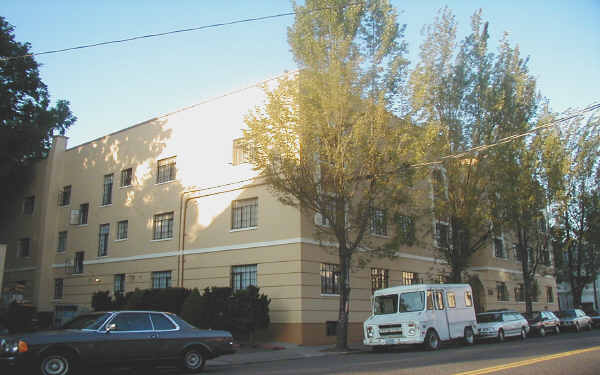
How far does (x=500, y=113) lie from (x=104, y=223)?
21.8 metres

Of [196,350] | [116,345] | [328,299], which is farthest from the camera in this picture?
[328,299]

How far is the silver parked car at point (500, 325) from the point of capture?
22.4 m

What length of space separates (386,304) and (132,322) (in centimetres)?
1004

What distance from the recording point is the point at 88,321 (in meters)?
11.4

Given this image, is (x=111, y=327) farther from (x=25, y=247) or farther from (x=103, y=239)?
(x=25, y=247)

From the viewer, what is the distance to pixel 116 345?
1103 centimetres

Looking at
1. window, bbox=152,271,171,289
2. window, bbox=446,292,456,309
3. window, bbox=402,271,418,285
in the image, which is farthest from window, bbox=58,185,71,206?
window, bbox=446,292,456,309

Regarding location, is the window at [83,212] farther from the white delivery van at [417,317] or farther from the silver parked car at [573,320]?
the silver parked car at [573,320]

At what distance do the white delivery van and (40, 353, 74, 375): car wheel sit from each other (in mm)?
10502

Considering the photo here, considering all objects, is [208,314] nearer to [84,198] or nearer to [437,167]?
[437,167]

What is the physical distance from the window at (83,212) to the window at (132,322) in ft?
70.4

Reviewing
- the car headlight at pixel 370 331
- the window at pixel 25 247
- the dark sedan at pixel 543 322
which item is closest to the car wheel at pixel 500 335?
the dark sedan at pixel 543 322

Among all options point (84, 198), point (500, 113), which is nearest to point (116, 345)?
point (500, 113)

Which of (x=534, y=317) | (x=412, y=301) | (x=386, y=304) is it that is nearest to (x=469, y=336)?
(x=412, y=301)
